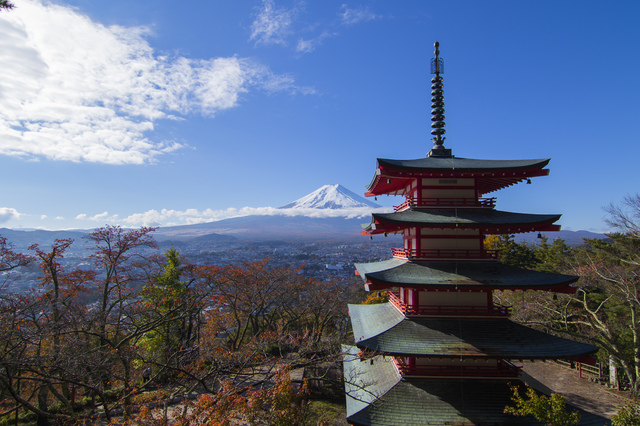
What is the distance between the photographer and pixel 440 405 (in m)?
7.93

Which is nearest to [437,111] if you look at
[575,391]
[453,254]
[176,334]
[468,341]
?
[453,254]

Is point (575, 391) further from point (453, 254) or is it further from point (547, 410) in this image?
point (453, 254)

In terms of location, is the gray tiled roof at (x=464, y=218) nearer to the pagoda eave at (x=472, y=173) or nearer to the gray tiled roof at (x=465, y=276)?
the pagoda eave at (x=472, y=173)

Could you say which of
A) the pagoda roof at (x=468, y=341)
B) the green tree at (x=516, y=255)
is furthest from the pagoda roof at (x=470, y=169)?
the green tree at (x=516, y=255)

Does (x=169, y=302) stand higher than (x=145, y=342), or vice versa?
(x=169, y=302)

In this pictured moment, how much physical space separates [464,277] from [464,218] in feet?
5.44

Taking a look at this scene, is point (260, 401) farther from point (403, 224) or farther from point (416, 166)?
point (416, 166)

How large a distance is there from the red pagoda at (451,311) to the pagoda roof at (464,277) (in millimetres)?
27

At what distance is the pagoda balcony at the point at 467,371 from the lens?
830 cm

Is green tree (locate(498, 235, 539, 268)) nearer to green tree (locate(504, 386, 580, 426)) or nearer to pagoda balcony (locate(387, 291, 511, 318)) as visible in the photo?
pagoda balcony (locate(387, 291, 511, 318))

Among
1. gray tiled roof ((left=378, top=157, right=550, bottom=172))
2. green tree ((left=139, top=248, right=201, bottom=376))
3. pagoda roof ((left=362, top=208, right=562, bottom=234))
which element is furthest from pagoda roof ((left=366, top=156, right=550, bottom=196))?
green tree ((left=139, top=248, right=201, bottom=376))

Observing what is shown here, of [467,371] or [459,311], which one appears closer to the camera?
[467,371]

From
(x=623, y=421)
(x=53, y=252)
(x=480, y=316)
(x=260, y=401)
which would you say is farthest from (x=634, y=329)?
(x=53, y=252)

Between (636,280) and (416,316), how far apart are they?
16794 mm
